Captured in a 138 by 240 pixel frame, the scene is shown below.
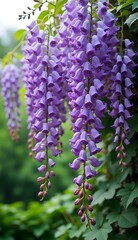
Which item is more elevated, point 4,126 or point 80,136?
point 80,136

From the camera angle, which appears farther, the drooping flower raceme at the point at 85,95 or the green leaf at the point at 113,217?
the green leaf at the point at 113,217

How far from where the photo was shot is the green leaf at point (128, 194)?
1935 millimetres

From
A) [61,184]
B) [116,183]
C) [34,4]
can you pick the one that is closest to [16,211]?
[116,183]

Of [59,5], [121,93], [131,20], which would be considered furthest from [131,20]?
[59,5]

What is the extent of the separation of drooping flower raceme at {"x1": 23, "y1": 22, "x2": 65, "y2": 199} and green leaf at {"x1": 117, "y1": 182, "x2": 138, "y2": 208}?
35 centimetres

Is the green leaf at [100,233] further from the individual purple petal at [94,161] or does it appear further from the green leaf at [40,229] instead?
the green leaf at [40,229]

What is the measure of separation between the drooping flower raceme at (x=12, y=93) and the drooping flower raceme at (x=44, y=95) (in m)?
1.00

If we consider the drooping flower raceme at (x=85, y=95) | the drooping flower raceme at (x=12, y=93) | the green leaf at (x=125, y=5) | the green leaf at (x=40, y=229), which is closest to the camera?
the drooping flower raceme at (x=85, y=95)

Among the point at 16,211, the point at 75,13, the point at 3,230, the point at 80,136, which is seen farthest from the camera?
the point at 16,211

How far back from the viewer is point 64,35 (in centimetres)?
205

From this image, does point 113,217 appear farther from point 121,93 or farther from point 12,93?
point 12,93

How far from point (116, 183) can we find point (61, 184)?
15251 mm

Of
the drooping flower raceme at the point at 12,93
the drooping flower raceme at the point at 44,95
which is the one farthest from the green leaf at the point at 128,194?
the drooping flower raceme at the point at 12,93

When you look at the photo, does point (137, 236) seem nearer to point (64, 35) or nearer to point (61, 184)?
point (64, 35)
